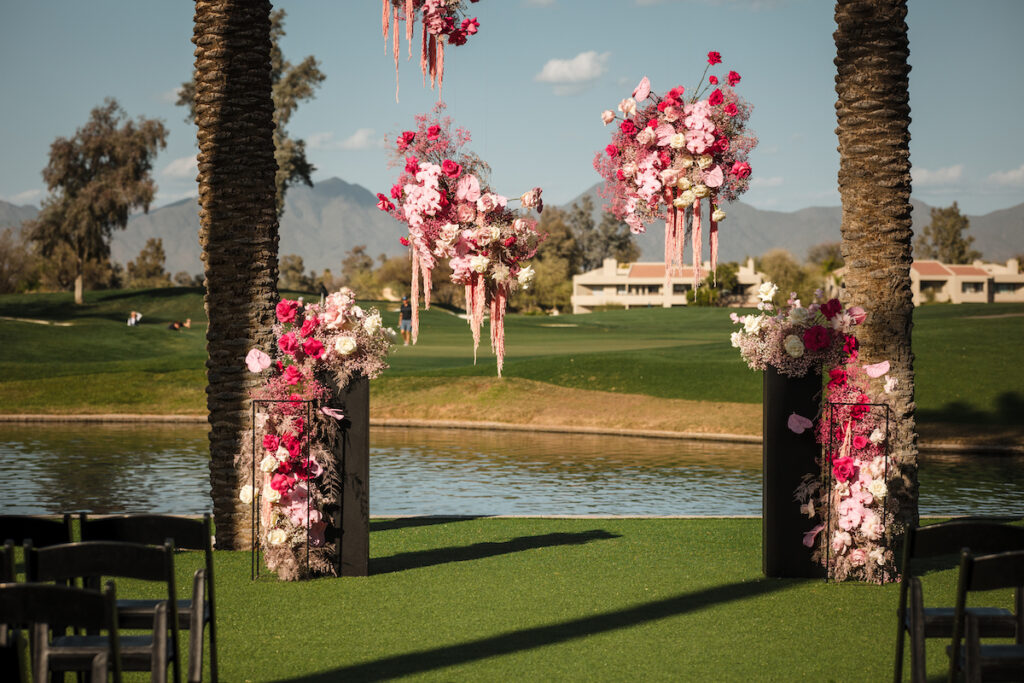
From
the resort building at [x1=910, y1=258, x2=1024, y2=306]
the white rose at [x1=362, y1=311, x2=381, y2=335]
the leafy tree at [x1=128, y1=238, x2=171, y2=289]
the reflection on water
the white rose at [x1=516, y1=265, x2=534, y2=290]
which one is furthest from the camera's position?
the leafy tree at [x1=128, y1=238, x2=171, y2=289]

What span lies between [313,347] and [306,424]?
2.07ft

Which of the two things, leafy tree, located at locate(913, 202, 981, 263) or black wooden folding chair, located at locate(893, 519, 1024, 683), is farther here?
leafy tree, located at locate(913, 202, 981, 263)

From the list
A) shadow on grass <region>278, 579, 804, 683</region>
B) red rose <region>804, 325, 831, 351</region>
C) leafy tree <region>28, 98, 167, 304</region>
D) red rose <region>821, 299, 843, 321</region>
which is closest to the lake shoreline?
red rose <region>821, 299, 843, 321</region>

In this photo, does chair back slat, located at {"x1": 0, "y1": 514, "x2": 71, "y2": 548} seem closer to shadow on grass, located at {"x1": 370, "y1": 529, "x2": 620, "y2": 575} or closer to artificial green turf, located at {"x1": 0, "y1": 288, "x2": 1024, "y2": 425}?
shadow on grass, located at {"x1": 370, "y1": 529, "x2": 620, "y2": 575}

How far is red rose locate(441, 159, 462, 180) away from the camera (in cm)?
761

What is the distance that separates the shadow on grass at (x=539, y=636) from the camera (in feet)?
19.8

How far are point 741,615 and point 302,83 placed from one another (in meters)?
50.2

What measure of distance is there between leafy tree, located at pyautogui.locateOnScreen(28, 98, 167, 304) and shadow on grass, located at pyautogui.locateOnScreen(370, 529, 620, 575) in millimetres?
50919

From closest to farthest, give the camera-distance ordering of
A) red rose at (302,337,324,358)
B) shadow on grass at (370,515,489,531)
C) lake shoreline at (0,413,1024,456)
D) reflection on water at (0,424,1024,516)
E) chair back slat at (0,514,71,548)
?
chair back slat at (0,514,71,548)
red rose at (302,337,324,358)
shadow on grass at (370,515,489,531)
reflection on water at (0,424,1024,516)
lake shoreline at (0,413,1024,456)

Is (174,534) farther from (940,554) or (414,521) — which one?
(414,521)

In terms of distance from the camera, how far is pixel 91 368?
1149 inches

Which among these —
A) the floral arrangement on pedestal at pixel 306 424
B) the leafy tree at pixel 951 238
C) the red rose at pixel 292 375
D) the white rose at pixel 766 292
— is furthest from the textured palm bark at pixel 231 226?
the leafy tree at pixel 951 238

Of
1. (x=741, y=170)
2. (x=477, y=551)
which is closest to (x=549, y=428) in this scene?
(x=477, y=551)

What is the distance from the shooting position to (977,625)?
4.59 m
